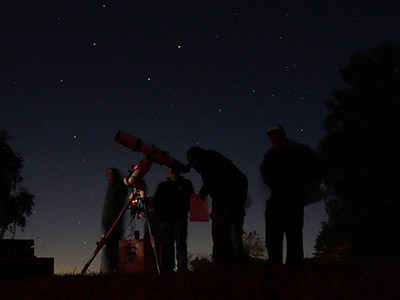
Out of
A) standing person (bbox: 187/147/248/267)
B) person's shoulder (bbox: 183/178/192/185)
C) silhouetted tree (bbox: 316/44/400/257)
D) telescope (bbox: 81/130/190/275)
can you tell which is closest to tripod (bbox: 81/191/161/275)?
telescope (bbox: 81/130/190/275)

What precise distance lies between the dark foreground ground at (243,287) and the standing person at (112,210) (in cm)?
383

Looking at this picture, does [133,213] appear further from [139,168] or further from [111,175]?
[111,175]

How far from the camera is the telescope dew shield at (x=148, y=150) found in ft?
21.5

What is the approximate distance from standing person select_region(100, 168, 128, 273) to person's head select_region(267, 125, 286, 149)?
4089mm

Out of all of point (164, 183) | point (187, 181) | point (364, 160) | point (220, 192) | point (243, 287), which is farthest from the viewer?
point (364, 160)

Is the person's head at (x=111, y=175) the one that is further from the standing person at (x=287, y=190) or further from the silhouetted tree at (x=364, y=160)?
the silhouetted tree at (x=364, y=160)

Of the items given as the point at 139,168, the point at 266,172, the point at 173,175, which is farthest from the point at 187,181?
the point at 266,172

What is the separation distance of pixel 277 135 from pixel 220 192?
109cm

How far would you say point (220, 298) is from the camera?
11.0 ft

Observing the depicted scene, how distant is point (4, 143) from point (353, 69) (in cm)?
1750

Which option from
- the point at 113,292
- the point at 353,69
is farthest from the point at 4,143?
the point at 113,292

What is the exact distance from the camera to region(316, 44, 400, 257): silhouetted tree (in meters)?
19.7

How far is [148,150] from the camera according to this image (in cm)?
666

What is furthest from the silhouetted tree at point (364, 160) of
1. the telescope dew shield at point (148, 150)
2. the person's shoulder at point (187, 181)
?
the telescope dew shield at point (148, 150)
